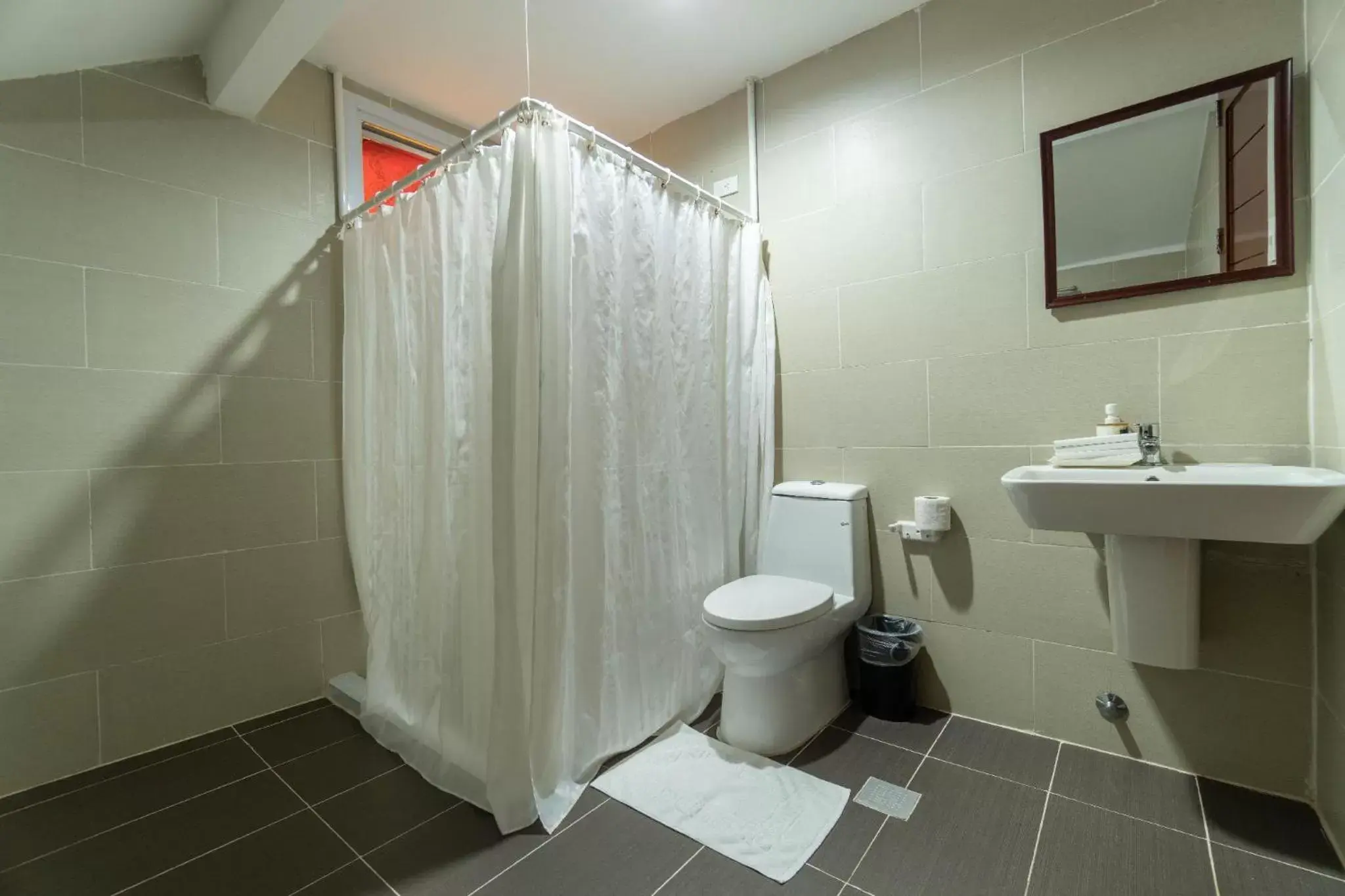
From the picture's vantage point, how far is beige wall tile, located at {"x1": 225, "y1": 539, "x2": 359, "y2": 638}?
199 cm

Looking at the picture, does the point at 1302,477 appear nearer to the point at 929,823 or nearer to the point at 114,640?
the point at 929,823

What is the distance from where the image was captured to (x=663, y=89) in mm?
2391

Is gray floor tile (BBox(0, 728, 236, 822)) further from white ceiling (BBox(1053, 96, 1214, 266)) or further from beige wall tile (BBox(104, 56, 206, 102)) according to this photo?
white ceiling (BBox(1053, 96, 1214, 266))

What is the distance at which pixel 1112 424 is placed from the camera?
159cm

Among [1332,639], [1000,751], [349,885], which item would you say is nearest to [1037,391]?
[1332,639]

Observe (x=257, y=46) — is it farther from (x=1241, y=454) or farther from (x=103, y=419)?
(x=1241, y=454)

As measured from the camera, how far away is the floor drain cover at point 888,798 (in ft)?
4.80

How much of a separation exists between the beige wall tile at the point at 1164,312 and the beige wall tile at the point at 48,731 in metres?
3.04

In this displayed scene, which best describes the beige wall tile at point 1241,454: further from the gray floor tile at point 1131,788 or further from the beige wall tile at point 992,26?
the beige wall tile at point 992,26

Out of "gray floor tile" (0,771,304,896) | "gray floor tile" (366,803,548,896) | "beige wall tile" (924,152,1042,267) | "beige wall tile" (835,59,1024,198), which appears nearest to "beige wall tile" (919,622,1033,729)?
"beige wall tile" (924,152,1042,267)

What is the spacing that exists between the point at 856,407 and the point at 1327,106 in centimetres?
130

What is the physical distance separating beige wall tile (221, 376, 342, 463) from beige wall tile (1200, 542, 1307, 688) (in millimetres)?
2862

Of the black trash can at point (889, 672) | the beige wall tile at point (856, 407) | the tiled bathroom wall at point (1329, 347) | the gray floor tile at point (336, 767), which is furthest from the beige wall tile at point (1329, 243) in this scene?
the gray floor tile at point (336, 767)

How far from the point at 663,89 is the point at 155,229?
188 cm
